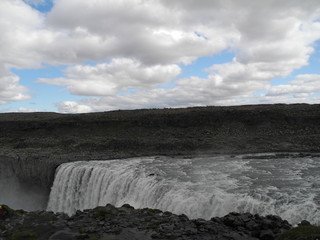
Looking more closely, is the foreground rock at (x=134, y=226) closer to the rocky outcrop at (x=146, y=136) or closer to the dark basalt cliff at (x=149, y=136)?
the rocky outcrop at (x=146, y=136)

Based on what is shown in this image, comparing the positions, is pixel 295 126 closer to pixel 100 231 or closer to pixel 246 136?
pixel 246 136

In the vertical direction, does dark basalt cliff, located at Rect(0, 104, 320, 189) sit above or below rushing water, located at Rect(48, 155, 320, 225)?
above

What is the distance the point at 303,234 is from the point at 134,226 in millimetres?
7187

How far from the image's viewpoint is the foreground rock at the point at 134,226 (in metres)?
12.0

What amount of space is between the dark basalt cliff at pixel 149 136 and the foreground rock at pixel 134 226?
58.1 ft

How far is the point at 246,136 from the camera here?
42.2 metres

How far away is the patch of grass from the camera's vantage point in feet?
31.9

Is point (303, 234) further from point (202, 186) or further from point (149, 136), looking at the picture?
point (149, 136)

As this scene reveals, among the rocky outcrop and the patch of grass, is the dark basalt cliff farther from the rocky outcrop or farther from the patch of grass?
the patch of grass

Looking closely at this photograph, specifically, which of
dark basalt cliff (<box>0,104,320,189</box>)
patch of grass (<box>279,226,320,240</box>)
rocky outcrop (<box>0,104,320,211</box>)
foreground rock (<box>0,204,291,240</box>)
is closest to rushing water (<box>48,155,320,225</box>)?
foreground rock (<box>0,204,291,240</box>)

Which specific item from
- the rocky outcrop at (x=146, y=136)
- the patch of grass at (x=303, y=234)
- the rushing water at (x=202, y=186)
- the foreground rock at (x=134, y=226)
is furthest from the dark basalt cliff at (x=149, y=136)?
the patch of grass at (x=303, y=234)

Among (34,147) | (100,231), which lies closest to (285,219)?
(100,231)

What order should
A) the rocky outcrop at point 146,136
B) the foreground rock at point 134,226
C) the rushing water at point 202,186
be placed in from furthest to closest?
the rocky outcrop at point 146,136 → the rushing water at point 202,186 → the foreground rock at point 134,226

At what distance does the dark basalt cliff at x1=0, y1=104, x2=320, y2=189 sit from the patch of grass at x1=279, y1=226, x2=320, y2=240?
2487 centimetres
